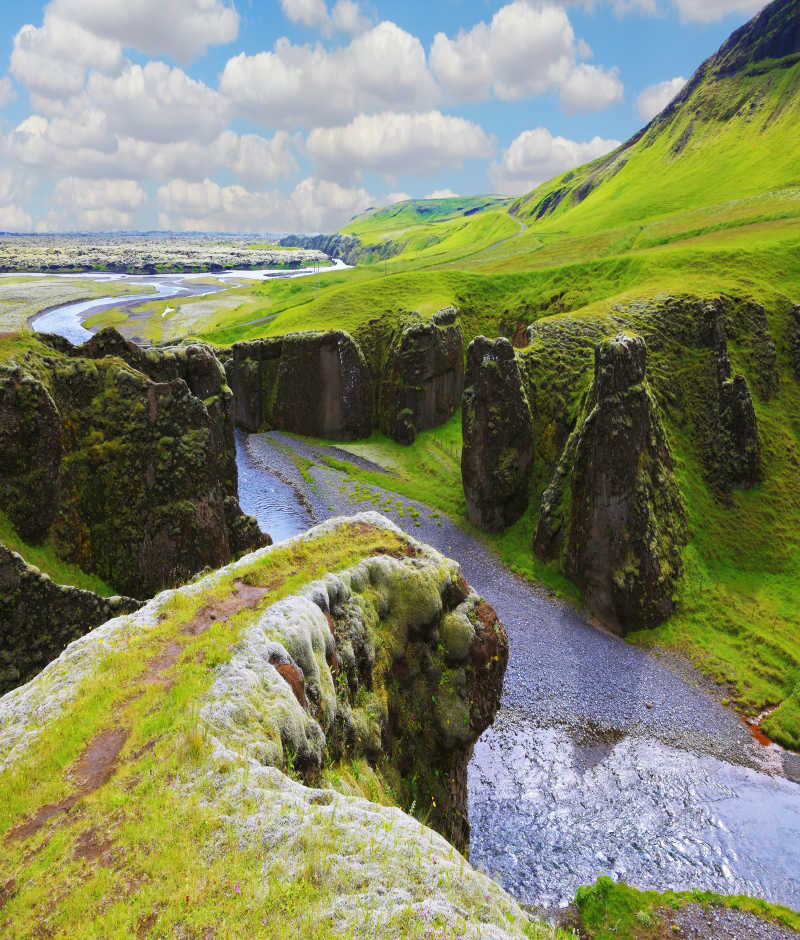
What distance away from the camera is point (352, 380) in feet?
264

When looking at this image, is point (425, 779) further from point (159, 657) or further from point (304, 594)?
point (159, 657)

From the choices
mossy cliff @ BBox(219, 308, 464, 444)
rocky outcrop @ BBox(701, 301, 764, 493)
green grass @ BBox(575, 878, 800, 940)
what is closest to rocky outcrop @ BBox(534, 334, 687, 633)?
rocky outcrop @ BBox(701, 301, 764, 493)

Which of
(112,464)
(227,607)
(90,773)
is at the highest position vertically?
(90,773)

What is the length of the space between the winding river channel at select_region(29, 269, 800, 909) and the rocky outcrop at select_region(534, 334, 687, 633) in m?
3.42

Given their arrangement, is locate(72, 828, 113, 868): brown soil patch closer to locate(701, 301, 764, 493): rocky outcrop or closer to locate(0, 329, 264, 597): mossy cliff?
locate(0, 329, 264, 597): mossy cliff

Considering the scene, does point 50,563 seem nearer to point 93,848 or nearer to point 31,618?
point 31,618

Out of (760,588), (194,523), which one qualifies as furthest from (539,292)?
(194,523)

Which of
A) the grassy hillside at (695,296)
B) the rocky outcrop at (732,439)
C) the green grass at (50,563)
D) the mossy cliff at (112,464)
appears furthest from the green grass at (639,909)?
the rocky outcrop at (732,439)

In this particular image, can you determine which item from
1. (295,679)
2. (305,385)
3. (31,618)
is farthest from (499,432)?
(295,679)

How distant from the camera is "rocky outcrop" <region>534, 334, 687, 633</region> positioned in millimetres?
40438

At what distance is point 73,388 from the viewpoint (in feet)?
87.8

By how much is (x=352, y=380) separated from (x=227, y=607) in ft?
222

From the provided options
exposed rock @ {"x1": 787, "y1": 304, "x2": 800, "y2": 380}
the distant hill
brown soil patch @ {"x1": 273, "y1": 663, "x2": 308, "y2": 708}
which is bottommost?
brown soil patch @ {"x1": 273, "y1": 663, "x2": 308, "y2": 708}

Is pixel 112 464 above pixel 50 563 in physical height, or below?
above
